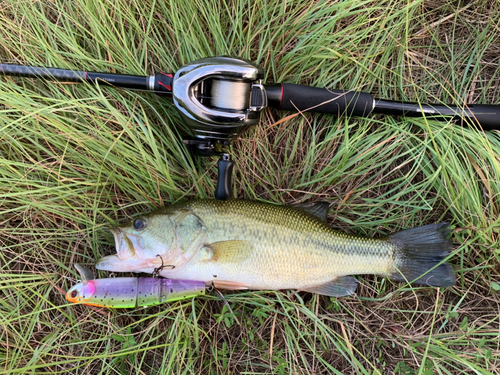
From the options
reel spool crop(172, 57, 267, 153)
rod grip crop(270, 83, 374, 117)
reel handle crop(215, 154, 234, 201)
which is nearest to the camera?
reel spool crop(172, 57, 267, 153)

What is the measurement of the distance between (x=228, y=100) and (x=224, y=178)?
49cm

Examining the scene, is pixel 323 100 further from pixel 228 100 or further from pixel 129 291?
pixel 129 291

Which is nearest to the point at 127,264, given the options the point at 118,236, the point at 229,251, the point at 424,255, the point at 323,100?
the point at 118,236

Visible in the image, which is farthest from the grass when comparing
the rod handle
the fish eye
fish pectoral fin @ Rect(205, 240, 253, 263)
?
fish pectoral fin @ Rect(205, 240, 253, 263)

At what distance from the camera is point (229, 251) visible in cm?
210

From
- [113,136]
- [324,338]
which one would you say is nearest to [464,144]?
[324,338]

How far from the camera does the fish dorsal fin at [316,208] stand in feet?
7.71

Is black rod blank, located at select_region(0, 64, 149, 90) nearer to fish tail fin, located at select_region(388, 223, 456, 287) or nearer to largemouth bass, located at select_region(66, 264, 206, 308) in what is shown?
largemouth bass, located at select_region(66, 264, 206, 308)

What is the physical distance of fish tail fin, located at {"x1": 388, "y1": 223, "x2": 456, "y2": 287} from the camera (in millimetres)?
2270

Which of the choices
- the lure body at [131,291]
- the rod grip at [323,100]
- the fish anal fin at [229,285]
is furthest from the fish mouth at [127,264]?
the rod grip at [323,100]

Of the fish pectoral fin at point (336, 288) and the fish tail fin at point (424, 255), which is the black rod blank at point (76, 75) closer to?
the fish pectoral fin at point (336, 288)

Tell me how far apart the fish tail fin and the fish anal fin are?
109cm

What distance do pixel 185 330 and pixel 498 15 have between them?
140 inches

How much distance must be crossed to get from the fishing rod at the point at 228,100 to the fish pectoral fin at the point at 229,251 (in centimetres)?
32
